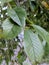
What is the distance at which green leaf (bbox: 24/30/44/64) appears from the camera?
0.38 m

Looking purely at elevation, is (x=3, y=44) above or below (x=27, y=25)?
below

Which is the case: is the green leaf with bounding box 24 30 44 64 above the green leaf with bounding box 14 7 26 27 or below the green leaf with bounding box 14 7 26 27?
below

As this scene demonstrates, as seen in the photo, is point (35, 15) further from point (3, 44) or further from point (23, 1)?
point (3, 44)

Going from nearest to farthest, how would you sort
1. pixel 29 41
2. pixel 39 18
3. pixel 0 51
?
pixel 29 41
pixel 39 18
pixel 0 51

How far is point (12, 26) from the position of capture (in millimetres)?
410

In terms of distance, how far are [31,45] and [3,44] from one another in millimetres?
692

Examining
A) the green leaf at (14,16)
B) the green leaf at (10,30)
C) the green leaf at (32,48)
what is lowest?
the green leaf at (32,48)

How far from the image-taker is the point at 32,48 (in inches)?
15.2

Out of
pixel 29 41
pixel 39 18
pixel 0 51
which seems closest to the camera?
pixel 29 41

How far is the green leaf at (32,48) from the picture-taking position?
0.38 metres

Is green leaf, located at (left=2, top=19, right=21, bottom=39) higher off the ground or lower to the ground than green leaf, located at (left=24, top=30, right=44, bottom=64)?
higher

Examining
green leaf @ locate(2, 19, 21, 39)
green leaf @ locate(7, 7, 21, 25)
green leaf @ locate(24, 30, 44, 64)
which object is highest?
green leaf @ locate(7, 7, 21, 25)

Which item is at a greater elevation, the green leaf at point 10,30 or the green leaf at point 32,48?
the green leaf at point 10,30

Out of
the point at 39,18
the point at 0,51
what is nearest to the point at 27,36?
the point at 39,18
